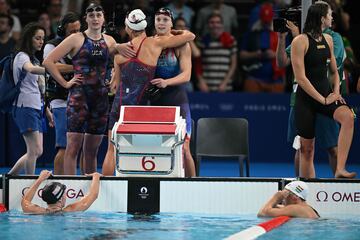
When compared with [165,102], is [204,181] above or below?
below

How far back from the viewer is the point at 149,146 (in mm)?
10664

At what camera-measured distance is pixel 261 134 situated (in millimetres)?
15492

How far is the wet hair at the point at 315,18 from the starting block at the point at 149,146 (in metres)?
1.54

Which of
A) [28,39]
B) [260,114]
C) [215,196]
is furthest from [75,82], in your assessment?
[260,114]

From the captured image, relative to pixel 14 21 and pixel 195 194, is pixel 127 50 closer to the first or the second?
pixel 195 194

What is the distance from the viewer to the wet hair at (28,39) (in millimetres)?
11555

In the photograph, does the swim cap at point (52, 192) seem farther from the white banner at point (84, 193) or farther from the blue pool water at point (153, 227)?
the white banner at point (84, 193)

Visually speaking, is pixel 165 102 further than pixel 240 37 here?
No

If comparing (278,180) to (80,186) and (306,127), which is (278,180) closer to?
(306,127)

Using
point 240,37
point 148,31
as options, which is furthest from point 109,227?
point 240,37

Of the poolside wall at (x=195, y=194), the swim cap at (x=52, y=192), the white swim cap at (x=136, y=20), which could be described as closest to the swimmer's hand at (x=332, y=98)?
the poolside wall at (x=195, y=194)

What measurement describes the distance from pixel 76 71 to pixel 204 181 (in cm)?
183

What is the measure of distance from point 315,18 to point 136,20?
180cm

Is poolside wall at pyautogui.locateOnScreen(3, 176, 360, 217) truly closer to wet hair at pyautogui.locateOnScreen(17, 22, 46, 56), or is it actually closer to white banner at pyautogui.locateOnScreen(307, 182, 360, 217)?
white banner at pyautogui.locateOnScreen(307, 182, 360, 217)
